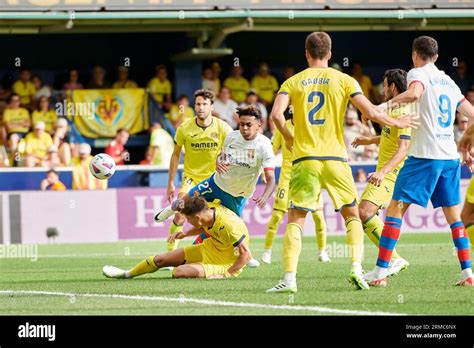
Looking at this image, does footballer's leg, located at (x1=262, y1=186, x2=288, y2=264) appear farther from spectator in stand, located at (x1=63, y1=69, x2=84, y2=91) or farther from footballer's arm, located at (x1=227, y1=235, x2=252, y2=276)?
spectator in stand, located at (x1=63, y1=69, x2=84, y2=91)

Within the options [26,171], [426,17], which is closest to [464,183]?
[426,17]

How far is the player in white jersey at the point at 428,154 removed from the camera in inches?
409

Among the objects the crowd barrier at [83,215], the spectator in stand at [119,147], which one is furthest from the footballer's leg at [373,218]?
the spectator in stand at [119,147]

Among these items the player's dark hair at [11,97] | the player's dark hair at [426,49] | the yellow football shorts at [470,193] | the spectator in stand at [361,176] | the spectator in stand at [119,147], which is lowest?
the spectator in stand at [361,176]

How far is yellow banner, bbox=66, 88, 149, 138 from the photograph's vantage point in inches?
949

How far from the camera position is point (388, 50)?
95.6 feet

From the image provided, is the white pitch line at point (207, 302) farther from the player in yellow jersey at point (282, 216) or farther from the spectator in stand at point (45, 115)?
the spectator in stand at point (45, 115)

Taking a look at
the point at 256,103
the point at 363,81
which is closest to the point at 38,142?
the point at 256,103

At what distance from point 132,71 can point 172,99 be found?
6.81 ft

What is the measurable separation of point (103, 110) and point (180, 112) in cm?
167

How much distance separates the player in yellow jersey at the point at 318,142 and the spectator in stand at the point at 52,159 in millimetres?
12899

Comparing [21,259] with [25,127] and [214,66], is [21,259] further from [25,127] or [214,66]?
[214,66]

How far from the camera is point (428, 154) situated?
10.4 meters

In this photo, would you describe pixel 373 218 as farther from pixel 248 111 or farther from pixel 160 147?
pixel 160 147
